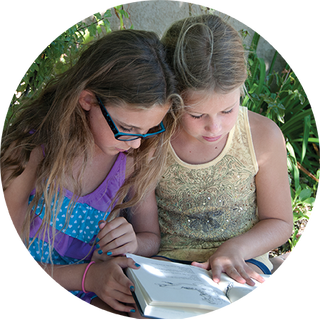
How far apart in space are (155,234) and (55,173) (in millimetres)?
629

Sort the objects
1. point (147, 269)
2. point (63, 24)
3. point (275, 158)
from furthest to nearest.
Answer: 1. point (63, 24)
2. point (275, 158)
3. point (147, 269)

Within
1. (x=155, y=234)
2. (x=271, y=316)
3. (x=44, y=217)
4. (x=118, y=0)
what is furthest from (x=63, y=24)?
(x=271, y=316)

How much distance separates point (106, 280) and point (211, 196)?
72cm

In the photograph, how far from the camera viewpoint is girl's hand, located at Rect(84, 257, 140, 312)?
1.61m

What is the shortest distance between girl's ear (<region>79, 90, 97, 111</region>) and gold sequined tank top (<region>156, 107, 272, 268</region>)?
0.54 metres

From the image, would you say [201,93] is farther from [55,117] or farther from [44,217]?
[44,217]

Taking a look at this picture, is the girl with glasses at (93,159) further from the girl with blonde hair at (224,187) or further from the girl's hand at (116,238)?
the girl with blonde hair at (224,187)

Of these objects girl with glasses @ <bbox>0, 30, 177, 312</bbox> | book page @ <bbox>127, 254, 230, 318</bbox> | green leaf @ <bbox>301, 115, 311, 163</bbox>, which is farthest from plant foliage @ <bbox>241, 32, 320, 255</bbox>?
book page @ <bbox>127, 254, 230, 318</bbox>

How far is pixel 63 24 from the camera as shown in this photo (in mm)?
2305

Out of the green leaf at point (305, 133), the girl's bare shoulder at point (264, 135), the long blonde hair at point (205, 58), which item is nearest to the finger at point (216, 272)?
the girl's bare shoulder at point (264, 135)

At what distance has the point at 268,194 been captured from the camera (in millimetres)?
2043

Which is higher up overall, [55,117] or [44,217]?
[55,117]

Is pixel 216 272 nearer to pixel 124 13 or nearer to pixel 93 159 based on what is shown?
pixel 93 159

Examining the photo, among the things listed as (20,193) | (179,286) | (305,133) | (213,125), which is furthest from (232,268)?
(305,133)
